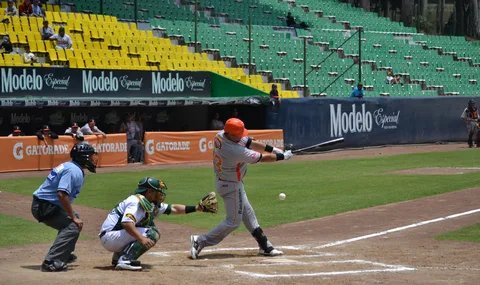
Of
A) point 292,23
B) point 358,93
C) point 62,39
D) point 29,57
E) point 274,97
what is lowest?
point 358,93

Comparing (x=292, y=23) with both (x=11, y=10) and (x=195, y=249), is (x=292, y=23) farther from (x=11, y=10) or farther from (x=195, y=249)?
(x=195, y=249)

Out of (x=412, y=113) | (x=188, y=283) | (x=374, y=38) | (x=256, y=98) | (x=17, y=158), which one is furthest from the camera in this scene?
(x=374, y=38)

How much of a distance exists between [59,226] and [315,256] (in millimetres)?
3404

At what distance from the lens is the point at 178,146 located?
30.1 m

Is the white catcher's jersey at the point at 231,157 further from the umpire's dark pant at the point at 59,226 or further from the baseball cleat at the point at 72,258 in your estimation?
the umpire's dark pant at the point at 59,226

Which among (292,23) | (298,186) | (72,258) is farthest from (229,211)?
(292,23)

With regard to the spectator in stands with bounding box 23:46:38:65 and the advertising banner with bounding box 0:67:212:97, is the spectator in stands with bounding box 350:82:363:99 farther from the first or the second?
the spectator in stands with bounding box 23:46:38:65

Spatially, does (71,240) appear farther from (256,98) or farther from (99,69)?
(256,98)

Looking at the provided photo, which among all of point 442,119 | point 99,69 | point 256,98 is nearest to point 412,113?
point 442,119

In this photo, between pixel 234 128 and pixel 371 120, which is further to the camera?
pixel 371 120

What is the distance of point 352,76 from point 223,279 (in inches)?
1243

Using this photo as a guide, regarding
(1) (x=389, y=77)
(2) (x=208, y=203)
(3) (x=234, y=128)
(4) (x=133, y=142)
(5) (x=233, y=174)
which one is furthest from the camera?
(1) (x=389, y=77)

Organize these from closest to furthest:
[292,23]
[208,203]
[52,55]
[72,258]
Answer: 1. [208,203]
2. [72,258]
3. [52,55]
4. [292,23]

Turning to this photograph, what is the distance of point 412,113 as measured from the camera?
38812 mm
